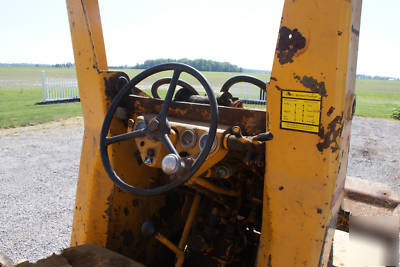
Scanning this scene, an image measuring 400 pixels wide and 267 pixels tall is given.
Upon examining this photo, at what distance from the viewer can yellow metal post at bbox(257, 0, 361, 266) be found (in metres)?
1.44

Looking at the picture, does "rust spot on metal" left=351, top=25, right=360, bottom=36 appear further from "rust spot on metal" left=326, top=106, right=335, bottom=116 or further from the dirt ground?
the dirt ground

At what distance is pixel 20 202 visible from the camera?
475 cm

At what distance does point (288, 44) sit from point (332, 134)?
16.9 inches

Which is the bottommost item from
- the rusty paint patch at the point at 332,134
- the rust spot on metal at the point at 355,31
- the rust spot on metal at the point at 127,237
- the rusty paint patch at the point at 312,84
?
the rust spot on metal at the point at 127,237

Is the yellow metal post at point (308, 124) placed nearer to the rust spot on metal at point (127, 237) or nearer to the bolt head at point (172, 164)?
the bolt head at point (172, 164)

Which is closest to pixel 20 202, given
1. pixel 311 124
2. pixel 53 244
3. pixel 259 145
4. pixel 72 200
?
pixel 72 200

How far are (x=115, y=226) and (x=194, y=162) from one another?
0.91 m

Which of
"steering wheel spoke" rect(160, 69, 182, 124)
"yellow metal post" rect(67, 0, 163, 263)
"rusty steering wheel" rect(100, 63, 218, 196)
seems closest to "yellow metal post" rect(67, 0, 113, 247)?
"yellow metal post" rect(67, 0, 163, 263)

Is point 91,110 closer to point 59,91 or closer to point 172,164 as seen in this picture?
point 172,164

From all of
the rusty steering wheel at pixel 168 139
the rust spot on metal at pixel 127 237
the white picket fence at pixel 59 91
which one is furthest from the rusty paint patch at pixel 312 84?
the white picket fence at pixel 59 91

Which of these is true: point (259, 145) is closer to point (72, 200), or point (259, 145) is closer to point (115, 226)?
point (115, 226)

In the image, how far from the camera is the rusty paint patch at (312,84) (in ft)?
4.80

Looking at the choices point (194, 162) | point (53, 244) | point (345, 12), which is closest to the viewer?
point (345, 12)

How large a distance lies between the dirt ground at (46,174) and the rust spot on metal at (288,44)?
318cm
